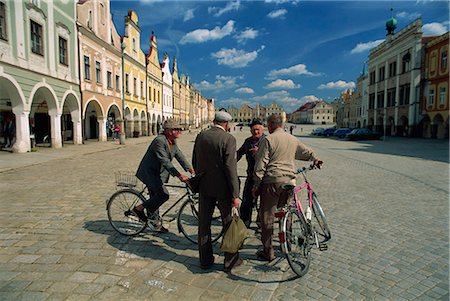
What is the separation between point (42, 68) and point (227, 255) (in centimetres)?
1845

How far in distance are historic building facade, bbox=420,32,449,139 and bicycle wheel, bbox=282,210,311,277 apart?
38961 mm

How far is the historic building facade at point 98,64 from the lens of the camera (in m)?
22.6

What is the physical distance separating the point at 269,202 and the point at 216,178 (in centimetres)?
78

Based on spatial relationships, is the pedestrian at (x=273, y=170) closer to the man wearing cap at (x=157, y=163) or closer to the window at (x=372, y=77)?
the man wearing cap at (x=157, y=163)

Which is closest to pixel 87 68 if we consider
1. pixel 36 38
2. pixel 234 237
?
pixel 36 38

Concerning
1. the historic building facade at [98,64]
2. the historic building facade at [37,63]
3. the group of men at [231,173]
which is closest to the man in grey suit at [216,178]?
the group of men at [231,173]

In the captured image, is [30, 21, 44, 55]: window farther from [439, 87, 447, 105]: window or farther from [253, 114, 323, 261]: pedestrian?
[439, 87, 447, 105]: window

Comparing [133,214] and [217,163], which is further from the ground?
[217,163]

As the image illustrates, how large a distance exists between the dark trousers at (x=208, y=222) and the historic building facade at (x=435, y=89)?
3960 cm

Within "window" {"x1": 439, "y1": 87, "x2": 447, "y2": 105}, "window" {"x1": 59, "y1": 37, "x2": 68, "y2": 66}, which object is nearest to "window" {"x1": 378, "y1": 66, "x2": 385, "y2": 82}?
"window" {"x1": 439, "y1": 87, "x2": 447, "y2": 105}

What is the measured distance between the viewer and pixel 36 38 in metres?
17.0

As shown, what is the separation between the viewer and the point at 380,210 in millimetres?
6344

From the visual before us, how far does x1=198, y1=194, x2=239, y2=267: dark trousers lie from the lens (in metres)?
3.60

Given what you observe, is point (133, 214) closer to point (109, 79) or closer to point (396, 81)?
point (109, 79)
